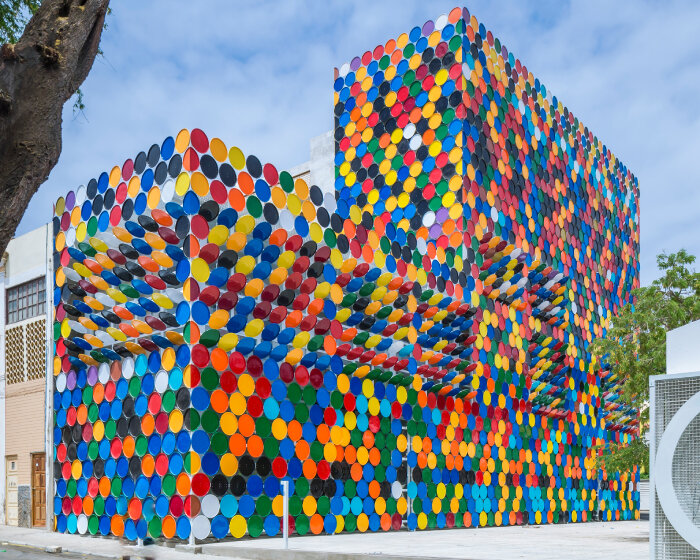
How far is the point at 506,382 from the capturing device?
26016 millimetres

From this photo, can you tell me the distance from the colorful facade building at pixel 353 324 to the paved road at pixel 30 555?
2.06m

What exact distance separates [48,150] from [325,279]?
567 inches

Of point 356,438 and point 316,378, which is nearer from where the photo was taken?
point 316,378

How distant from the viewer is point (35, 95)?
557 centimetres

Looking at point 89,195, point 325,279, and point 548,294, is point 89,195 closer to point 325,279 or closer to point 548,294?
point 325,279

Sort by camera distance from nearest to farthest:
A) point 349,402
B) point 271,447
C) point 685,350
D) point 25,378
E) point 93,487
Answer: point 685,350, point 271,447, point 93,487, point 349,402, point 25,378

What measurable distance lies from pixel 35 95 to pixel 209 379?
467 inches

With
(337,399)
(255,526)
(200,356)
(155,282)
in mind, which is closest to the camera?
(200,356)

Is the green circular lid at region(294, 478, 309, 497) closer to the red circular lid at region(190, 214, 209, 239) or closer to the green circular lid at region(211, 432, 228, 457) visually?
the green circular lid at region(211, 432, 228, 457)

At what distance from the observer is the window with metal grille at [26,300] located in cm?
2278

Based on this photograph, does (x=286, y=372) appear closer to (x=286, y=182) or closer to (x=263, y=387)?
(x=263, y=387)

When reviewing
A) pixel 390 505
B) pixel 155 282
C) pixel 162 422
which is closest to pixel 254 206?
pixel 155 282

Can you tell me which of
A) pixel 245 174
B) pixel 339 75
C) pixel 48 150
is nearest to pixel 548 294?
pixel 339 75

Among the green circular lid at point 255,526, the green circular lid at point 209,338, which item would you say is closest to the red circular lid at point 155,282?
the green circular lid at point 209,338
